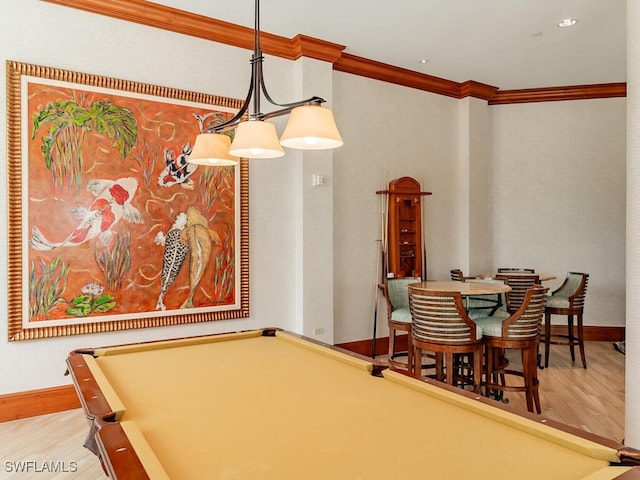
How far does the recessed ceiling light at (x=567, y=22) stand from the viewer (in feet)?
13.5

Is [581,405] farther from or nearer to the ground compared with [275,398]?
nearer to the ground

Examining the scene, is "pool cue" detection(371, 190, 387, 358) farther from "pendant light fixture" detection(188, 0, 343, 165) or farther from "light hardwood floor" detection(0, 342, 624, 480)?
"pendant light fixture" detection(188, 0, 343, 165)

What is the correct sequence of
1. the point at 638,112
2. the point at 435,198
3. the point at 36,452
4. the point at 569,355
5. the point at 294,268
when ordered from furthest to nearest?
the point at 435,198 → the point at 569,355 → the point at 294,268 → the point at 36,452 → the point at 638,112

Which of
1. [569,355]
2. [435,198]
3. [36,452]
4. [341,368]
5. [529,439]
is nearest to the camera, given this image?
[529,439]

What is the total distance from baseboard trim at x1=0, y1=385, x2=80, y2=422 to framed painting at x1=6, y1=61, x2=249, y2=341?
42 cm

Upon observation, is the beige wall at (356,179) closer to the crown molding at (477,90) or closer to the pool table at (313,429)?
the crown molding at (477,90)

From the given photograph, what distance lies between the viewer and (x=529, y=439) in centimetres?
130

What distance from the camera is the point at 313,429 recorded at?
1.36 metres

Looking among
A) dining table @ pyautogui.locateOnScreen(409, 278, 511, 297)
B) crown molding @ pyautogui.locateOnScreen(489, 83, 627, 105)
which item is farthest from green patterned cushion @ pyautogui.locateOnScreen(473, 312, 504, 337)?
crown molding @ pyautogui.locateOnScreen(489, 83, 627, 105)

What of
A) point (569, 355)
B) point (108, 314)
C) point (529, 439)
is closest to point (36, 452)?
point (108, 314)

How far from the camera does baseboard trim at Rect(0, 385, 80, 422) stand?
10.5ft

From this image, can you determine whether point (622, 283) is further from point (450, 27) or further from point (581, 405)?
point (450, 27)

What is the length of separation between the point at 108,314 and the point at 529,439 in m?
3.14

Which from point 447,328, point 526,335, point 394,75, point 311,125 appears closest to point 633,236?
point 526,335
